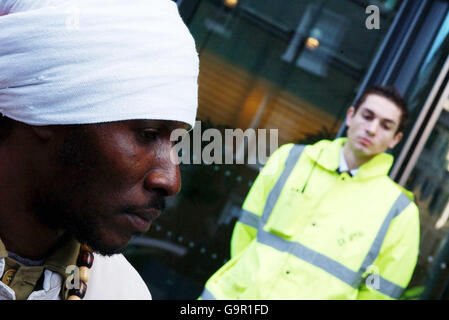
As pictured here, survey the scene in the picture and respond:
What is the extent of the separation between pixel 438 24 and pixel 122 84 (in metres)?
3.16

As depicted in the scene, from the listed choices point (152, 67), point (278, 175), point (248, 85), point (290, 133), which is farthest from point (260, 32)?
point (152, 67)

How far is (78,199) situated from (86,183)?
0.04m

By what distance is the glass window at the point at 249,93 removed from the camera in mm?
3596

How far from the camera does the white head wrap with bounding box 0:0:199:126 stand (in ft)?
3.49

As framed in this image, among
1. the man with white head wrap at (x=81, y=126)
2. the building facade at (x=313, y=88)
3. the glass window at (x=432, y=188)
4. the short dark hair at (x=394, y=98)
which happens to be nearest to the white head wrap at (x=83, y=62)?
the man with white head wrap at (x=81, y=126)

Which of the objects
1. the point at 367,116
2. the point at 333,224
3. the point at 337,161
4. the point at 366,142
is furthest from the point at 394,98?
the point at 333,224

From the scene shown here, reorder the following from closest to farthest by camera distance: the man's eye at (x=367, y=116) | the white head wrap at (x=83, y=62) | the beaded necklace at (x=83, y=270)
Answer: the white head wrap at (x=83, y=62), the beaded necklace at (x=83, y=270), the man's eye at (x=367, y=116)

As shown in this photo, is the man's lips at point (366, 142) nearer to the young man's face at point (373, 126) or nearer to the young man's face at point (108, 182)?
the young man's face at point (373, 126)

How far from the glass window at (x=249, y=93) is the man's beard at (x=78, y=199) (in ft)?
7.80

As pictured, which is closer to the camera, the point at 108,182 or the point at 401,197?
the point at 108,182

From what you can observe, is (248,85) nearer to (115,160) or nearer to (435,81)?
(435,81)

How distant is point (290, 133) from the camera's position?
145 inches

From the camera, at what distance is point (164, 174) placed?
3.70 ft

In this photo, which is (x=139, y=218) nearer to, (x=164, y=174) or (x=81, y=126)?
(x=164, y=174)
